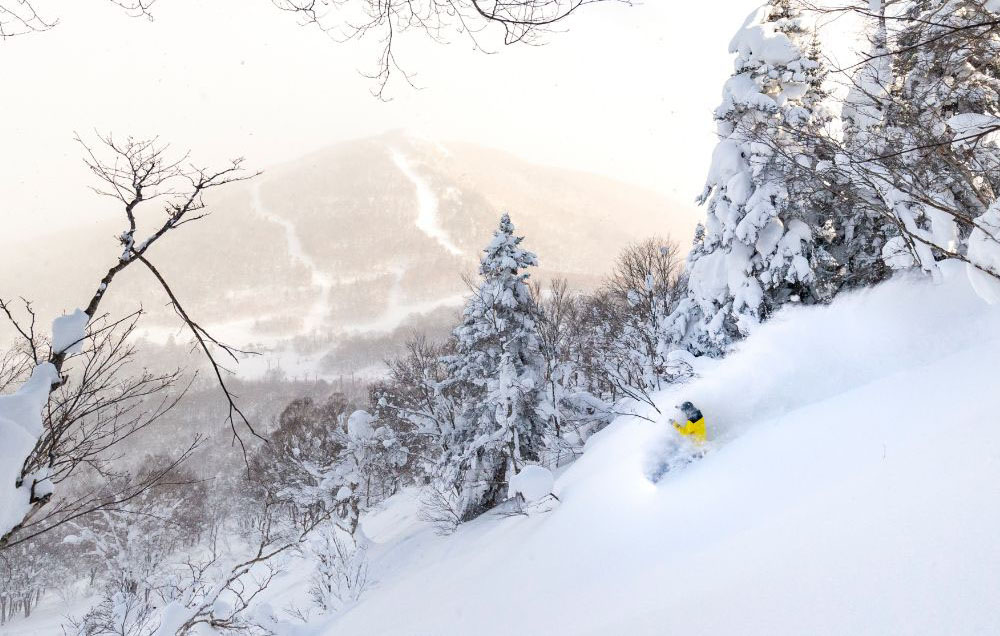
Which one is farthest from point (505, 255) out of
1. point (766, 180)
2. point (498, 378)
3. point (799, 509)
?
point (799, 509)

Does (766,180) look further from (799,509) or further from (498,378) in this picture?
(498,378)

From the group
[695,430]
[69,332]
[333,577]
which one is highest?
[69,332]

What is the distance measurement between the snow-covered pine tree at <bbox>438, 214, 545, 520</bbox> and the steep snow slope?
28.6 ft

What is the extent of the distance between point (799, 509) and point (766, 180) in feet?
33.1

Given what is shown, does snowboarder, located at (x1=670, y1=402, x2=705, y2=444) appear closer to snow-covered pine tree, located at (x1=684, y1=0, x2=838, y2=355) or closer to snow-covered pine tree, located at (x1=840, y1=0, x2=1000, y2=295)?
snow-covered pine tree, located at (x1=840, y1=0, x2=1000, y2=295)

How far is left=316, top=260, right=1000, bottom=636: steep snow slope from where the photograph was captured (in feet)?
6.62

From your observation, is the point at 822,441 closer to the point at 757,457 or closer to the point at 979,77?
the point at 757,457

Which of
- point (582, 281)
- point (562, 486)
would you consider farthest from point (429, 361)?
point (582, 281)

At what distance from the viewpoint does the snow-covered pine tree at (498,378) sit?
16562 millimetres

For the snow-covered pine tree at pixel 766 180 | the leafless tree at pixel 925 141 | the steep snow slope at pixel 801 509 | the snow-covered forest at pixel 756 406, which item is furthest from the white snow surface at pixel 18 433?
the snow-covered pine tree at pixel 766 180

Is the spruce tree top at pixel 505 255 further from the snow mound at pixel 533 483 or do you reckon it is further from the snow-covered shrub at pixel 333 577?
the snow-covered shrub at pixel 333 577

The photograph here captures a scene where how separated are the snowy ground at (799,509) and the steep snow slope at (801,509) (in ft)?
0.05

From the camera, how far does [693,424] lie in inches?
221

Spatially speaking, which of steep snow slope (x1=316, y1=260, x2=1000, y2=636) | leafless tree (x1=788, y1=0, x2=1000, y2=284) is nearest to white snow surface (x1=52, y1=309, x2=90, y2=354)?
steep snow slope (x1=316, y1=260, x2=1000, y2=636)
